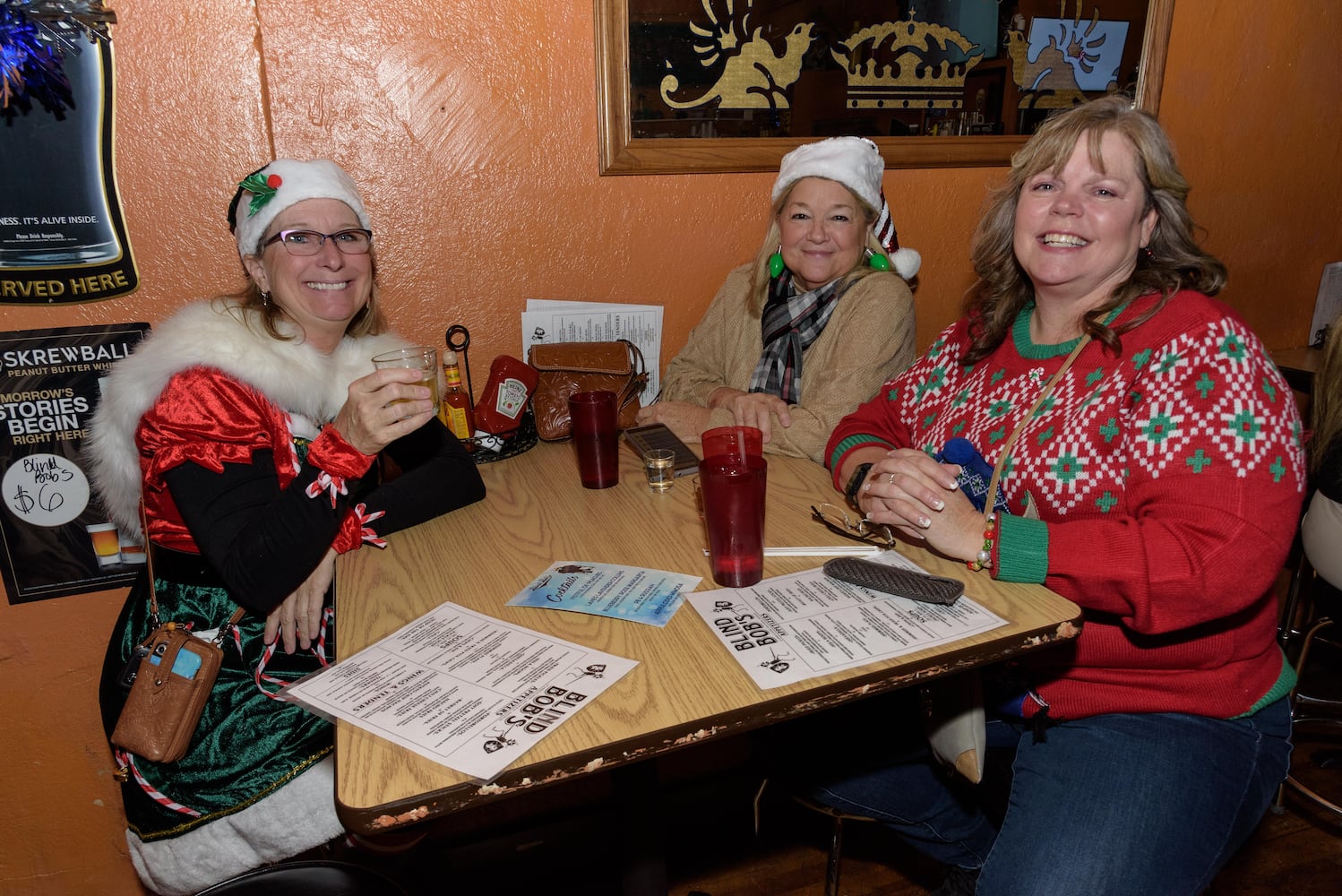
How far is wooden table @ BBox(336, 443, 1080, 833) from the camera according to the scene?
0.87 metres

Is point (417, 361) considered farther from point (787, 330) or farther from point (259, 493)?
point (787, 330)

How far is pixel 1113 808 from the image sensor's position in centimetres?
127

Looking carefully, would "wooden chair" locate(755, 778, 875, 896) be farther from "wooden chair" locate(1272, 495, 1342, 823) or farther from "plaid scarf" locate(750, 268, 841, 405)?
"wooden chair" locate(1272, 495, 1342, 823)

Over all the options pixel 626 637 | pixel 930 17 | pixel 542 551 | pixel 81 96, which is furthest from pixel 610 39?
pixel 626 637

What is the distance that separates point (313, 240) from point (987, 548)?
4.59 feet

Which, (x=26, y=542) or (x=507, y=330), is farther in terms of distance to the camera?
(x=507, y=330)

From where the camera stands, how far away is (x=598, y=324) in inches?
90.9

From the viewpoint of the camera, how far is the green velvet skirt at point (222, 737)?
4.89 feet

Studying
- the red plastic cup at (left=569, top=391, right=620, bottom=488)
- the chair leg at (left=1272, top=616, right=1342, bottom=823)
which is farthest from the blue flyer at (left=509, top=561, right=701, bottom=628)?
the chair leg at (left=1272, top=616, right=1342, bottom=823)

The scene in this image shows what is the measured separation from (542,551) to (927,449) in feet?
2.63

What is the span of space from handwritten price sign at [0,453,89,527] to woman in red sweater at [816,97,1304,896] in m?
1.76

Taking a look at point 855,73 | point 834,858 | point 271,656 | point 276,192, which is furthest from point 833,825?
point 855,73

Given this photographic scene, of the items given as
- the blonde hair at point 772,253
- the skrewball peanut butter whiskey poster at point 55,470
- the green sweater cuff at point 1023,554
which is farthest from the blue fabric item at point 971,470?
the skrewball peanut butter whiskey poster at point 55,470

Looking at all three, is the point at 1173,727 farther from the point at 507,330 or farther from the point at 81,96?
the point at 81,96
